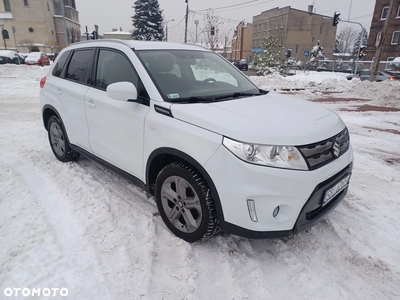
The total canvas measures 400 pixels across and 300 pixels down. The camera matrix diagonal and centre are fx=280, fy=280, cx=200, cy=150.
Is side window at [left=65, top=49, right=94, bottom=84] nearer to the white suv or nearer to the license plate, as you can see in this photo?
the white suv

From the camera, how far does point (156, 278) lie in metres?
2.35

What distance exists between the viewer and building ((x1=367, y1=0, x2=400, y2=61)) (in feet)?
117

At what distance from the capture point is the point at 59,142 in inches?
181

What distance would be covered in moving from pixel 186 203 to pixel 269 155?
95cm

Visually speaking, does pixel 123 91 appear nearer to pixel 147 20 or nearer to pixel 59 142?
pixel 59 142

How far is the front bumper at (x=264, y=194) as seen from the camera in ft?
7.00

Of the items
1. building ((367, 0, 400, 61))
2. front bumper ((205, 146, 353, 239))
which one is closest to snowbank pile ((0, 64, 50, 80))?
front bumper ((205, 146, 353, 239))

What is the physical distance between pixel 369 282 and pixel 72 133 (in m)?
3.96

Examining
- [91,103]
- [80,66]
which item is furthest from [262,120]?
[80,66]

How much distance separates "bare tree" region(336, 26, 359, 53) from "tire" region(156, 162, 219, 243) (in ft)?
284

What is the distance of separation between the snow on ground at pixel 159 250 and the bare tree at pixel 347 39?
85.8 m

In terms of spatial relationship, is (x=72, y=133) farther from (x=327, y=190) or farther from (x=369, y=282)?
(x=369, y=282)

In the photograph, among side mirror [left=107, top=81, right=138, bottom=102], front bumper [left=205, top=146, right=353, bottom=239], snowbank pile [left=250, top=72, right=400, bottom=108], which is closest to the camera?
front bumper [left=205, top=146, right=353, bottom=239]

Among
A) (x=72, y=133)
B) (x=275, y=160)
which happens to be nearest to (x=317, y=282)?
(x=275, y=160)
